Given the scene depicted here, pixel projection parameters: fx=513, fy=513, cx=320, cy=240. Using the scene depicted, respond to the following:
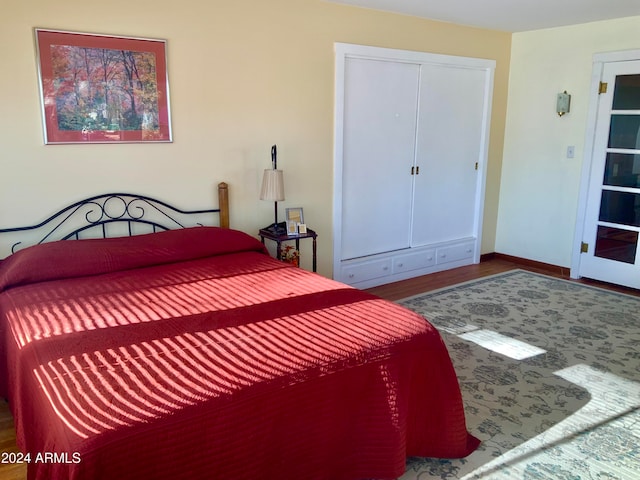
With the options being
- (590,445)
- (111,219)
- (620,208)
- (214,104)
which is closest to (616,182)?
(620,208)

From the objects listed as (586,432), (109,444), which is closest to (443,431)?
(586,432)

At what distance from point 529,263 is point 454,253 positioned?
2.72 feet

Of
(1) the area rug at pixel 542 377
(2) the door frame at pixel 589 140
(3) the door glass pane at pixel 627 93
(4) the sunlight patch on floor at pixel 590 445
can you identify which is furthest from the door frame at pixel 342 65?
(4) the sunlight patch on floor at pixel 590 445

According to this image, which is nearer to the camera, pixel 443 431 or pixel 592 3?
pixel 443 431

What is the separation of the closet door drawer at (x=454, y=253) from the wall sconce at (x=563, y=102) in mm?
1521

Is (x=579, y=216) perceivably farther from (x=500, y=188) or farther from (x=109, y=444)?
(x=109, y=444)

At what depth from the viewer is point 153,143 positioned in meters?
3.34

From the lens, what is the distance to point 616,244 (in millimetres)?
4648

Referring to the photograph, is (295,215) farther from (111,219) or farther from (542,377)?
(542,377)

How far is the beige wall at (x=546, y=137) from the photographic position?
4.69m

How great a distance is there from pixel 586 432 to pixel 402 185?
269 centimetres

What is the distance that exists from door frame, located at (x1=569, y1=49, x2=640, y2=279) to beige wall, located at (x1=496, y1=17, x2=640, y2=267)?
2.2 inches

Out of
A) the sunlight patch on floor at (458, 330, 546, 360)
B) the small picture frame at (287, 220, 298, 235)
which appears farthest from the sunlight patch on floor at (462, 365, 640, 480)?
the small picture frame at (287, 220, 298, 235)

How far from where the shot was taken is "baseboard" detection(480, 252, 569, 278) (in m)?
5.08
